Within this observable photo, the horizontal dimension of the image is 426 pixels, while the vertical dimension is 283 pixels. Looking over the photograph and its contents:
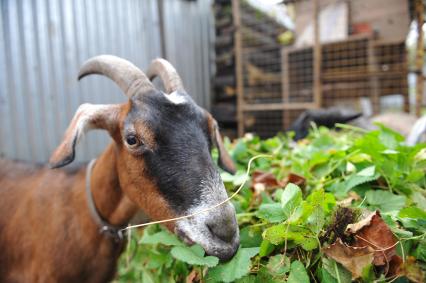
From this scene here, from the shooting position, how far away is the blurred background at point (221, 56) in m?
4.33

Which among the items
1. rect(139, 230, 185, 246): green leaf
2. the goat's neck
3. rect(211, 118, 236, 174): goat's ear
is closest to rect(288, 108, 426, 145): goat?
rect(211, 118, 236, 174): goat's ear

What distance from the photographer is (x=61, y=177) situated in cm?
249

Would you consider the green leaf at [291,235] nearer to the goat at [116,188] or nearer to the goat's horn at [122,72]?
the goat at [116,188]

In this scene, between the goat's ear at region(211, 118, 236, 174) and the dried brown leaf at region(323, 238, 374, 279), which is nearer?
the dried brown leaf at region(323, 238, 374, 279)

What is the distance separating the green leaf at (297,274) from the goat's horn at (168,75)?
1.23 m

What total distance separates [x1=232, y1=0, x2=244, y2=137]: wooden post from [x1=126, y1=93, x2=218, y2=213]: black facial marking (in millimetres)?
5316

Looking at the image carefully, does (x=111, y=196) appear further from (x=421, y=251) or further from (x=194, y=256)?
(x=421, y=251)

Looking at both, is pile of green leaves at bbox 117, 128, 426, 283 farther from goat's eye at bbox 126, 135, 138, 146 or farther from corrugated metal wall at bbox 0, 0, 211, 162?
corrugated metal wall at bbox 0, 0, 211, 162

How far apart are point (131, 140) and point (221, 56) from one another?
594cm

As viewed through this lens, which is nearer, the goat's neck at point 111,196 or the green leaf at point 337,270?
the green leaf at point 337,270

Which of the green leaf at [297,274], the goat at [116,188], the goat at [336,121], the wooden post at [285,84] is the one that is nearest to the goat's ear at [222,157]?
the goat at [116,188]

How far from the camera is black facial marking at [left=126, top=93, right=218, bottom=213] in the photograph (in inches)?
63.5

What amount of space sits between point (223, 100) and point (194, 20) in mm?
1815

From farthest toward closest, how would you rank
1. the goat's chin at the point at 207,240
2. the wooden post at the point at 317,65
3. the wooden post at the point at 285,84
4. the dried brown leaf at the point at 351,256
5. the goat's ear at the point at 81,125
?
the wooden post at the point at 285,84 → the wooden post at the point at 317,65 → the goat's ear at the point at 81,125 → the goat's chin at the point at 207,240 → the dried brown leaf at the point at 351,256
